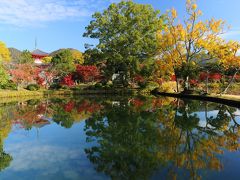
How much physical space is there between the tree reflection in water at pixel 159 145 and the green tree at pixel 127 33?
21.0 metres

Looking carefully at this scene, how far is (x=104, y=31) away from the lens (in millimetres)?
33188

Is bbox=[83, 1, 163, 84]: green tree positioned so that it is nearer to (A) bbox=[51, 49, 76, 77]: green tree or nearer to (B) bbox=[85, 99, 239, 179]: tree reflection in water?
(A) bbox=[51, 49, 76, 77]: green tree

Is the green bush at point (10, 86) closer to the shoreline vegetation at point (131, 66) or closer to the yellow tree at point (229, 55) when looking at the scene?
the shoreline vegetation at point (131, 66)

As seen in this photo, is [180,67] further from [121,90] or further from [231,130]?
[231,130]

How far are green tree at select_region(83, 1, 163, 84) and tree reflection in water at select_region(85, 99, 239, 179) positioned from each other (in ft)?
68.8

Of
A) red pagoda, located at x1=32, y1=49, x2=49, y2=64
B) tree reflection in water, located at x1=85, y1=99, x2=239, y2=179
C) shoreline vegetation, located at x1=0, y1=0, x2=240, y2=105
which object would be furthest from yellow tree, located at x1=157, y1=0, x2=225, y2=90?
red pagoda, located at x1=32, y1=49, x2=49, y2=64

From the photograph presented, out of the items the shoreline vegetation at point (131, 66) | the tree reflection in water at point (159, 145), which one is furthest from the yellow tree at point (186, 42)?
the tree reflection in water at point (159, 145)

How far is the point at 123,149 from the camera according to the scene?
7.01 metres

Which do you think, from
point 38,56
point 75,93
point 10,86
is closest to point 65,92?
point 75,93

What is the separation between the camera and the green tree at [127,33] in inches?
1264

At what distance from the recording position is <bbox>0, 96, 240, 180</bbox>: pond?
17.5 feet

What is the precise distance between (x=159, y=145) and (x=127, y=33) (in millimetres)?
26851

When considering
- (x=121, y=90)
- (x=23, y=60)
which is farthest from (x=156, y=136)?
(x=23, y=60)

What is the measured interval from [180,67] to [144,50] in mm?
7576
